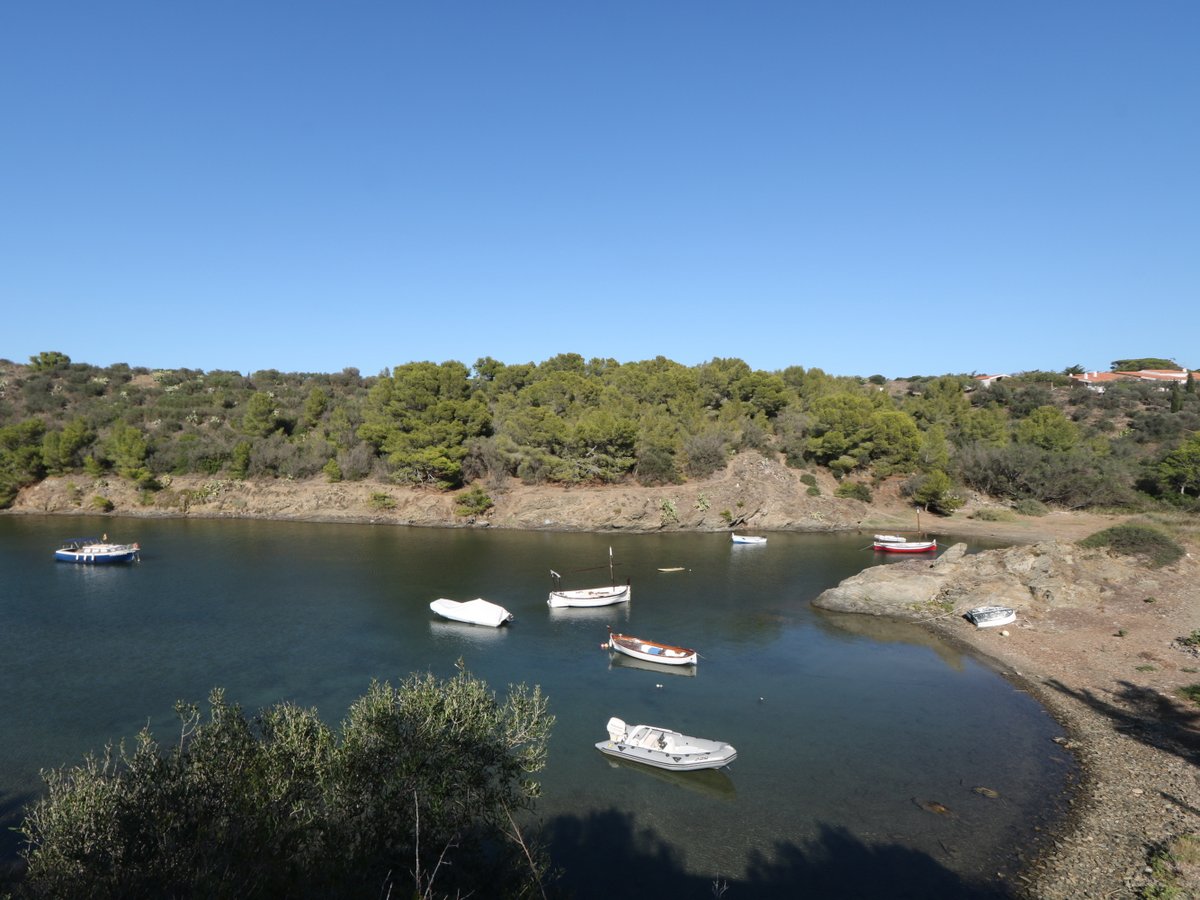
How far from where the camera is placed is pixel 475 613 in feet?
123

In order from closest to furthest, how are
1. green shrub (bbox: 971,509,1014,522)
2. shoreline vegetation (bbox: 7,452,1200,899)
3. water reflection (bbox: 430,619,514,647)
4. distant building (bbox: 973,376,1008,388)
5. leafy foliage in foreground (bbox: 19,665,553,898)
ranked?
leafy foliage in foreground (bbox: 19,665,553,898) < shoreline vegetation (bbox: 7,452,1200,899) < water reflection (bbox: 430,619,514,647) < green shrub (bbox: 971,509,1014,522) < distant building (bbox: 973,376,1008,388)

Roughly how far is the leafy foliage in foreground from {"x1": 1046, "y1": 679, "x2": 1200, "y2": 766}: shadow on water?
21874 mm

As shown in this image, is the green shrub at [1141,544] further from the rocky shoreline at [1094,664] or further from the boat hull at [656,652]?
the boat hull at [656,652]

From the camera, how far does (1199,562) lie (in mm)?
42719

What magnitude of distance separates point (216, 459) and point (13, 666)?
175ft

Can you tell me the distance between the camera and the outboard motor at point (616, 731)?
2295 centimetres

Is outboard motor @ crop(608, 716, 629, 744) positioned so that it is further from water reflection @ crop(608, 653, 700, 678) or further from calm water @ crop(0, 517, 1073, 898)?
water reflection @ crop(608, 653, 700, 678)

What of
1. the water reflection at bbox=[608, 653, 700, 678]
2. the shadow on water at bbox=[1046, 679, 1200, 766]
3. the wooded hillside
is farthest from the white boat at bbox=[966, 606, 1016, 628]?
the wooded hillside

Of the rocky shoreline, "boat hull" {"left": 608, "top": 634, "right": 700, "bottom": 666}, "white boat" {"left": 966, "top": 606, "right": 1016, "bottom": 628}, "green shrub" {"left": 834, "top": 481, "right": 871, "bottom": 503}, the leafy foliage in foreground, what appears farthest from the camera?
"green shrub" {"left": 834, "top": 481, "right": 871, "bottom": 503}

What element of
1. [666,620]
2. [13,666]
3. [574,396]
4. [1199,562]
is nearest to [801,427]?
[574,396]

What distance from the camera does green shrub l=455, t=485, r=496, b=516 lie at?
232ft

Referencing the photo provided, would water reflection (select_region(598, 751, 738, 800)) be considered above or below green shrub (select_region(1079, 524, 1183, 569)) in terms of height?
below

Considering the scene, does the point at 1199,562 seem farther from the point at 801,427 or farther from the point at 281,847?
the point at 281,847

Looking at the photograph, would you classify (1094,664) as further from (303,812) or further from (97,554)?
(97,554)
